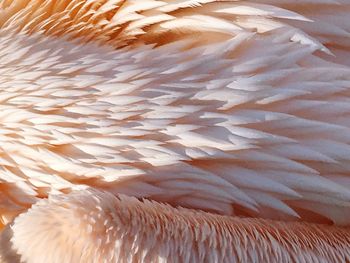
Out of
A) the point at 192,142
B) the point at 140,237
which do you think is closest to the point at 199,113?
the point at 192,142

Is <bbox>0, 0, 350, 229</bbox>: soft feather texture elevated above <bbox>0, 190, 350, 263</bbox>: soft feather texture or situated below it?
above

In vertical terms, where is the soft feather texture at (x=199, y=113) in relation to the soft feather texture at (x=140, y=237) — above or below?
above

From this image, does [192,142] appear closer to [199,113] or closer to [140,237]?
[199,113]

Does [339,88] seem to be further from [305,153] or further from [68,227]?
[68,227]
